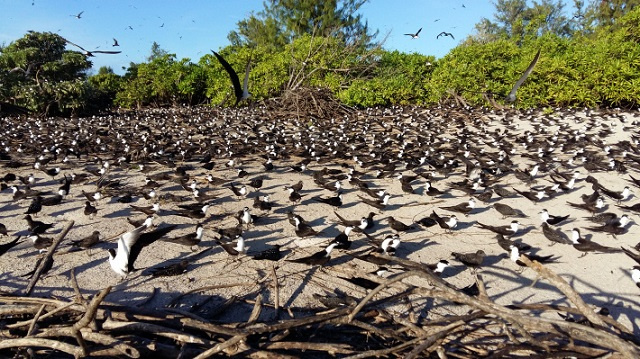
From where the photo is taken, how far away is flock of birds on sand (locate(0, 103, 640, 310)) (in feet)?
18.6

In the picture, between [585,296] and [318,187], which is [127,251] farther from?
[318,187]

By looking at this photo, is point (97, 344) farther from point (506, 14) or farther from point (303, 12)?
point (506, 14)

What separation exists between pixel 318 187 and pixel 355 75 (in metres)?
16.7

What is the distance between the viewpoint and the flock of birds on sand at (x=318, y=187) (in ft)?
18.6

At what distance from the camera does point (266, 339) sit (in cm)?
311

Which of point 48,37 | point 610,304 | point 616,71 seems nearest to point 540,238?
point 610,304

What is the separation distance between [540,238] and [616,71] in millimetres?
15902

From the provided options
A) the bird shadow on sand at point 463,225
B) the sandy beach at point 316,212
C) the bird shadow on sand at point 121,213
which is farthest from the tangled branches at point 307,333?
the bird shadow on sand at point 121,213

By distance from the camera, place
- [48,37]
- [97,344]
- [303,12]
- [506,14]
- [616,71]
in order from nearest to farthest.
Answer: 1. [97,344]
2. [616,71]
3. [48,37]
4. [303,12]
5. [506,14]

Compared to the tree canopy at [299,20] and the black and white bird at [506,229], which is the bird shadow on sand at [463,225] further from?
the tree canopy at [299,20]

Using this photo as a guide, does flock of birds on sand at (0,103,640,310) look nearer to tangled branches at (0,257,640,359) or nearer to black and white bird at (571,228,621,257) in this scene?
black and white bird at (571,228,621,257)

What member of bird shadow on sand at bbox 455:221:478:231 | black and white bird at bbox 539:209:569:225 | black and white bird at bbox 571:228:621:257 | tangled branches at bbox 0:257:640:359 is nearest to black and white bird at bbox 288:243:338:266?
tangled branches at bbox 0:257:640:359

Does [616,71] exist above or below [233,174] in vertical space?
above

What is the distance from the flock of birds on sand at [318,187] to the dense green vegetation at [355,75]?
3.41m
